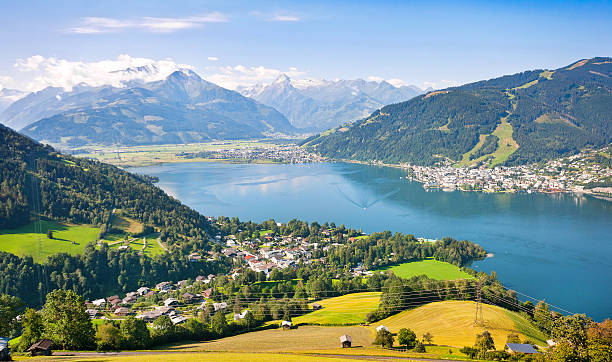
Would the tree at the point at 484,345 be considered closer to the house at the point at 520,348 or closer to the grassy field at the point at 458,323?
the house at the point at 520,348

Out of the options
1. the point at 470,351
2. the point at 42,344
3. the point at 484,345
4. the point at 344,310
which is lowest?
the point at 344,310

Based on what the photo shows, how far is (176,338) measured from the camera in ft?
72.6

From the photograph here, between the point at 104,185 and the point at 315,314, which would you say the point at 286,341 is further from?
the point at 104,185

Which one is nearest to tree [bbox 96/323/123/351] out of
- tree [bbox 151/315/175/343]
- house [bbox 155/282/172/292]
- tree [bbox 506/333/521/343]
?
tree [bbox 151/315/175/343]

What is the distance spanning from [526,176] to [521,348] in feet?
281

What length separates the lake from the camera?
121 ft

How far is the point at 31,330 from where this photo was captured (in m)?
17.8

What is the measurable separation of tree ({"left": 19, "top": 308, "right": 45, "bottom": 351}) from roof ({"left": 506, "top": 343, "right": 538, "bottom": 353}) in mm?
22199

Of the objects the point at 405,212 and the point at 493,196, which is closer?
the point at 405,212

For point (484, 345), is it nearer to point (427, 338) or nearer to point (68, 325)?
point (427, 338)

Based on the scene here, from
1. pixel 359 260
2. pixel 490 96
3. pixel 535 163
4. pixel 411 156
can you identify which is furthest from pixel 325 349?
pixel 490 96

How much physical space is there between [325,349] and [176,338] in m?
8.83

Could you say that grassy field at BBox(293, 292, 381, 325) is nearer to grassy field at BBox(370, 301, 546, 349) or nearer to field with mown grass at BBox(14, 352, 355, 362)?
grassy field at BBox(370, 301, 546, 349)

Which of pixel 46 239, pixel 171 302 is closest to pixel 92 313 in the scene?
pixel 171 302
